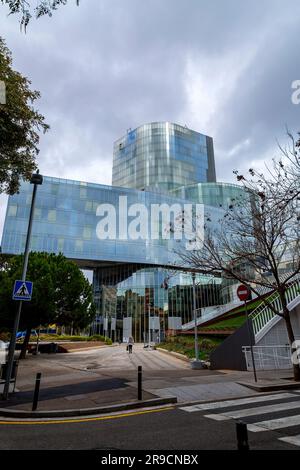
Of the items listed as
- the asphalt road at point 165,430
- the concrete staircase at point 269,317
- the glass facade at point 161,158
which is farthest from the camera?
the glass facade at point 161,158

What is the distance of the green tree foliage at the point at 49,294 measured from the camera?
2483cm

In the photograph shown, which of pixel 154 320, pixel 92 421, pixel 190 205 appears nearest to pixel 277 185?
pixel 92 421

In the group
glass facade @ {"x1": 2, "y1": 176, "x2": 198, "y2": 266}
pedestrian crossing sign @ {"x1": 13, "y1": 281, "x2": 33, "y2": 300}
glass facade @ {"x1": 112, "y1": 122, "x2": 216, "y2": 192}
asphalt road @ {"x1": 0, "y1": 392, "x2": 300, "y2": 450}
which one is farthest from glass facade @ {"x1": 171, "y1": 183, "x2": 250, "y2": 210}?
asphalt road @ {"x1": 0, "y1": 392, "x2": 300, "y2": 450}

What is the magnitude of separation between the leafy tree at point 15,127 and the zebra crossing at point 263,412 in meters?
9.10

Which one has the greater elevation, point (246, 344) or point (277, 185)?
point (277, 185)

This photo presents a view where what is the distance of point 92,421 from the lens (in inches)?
276

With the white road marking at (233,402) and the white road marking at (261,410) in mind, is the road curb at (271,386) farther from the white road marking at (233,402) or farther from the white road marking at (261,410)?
the white road marking at (261,410)

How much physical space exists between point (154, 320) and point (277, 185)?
25903 mm

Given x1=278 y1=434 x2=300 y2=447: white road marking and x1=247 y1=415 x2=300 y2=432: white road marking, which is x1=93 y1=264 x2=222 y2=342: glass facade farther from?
x1=278 y1=434 x2=300 y2=447: white road marking

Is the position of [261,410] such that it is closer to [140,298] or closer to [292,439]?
[292,439]

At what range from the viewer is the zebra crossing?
592 centimetres

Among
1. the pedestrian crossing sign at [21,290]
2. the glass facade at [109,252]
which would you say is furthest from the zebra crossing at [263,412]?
the glass facade at [109,252]

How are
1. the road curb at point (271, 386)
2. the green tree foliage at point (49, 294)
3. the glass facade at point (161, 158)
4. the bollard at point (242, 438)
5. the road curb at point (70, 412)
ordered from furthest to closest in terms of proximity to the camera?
the glass facade at point (161, 158)
the green tree foliage at point (49, 294)
the road curb at point (271, 386)
the road curb at point (70, 412)
the bollard at point (242, 438)
